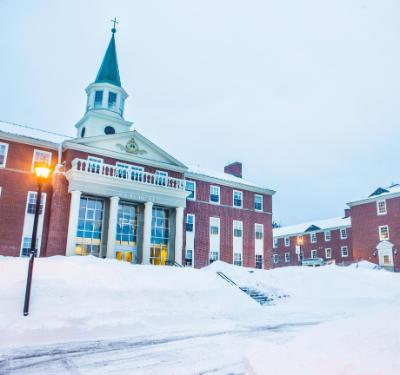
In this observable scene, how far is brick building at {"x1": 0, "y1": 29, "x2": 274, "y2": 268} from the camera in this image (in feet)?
83.5

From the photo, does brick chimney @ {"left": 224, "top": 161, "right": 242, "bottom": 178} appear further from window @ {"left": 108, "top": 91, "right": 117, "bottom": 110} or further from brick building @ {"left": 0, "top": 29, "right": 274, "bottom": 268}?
window @ {"left": 108, "top": 91, "right": 117, "bottom": 110}

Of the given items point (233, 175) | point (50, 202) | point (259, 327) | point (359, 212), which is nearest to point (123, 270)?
point (259, 327)

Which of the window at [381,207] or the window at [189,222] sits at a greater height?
the window at [381,207]

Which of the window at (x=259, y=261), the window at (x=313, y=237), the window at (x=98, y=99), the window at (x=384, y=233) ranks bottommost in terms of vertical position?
the window at (x=259, y=261)

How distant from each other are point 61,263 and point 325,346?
52.5ft

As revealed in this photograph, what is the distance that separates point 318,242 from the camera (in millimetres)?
66438

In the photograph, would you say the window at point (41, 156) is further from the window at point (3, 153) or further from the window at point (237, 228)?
the window at point (237, 228)

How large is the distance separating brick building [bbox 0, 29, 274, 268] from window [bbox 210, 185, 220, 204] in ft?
0.34

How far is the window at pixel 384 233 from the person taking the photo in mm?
45147

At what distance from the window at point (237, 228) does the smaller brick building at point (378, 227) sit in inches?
775

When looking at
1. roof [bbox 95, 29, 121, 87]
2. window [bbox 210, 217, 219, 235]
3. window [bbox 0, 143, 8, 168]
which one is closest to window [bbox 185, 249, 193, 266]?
window [bbox 210, 217, 219, 235]

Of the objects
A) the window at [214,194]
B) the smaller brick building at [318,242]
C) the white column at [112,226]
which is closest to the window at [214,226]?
the window at [214,194]

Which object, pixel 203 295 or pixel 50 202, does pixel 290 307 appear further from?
pixel 50 202

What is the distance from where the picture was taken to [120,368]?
785 centimetres
